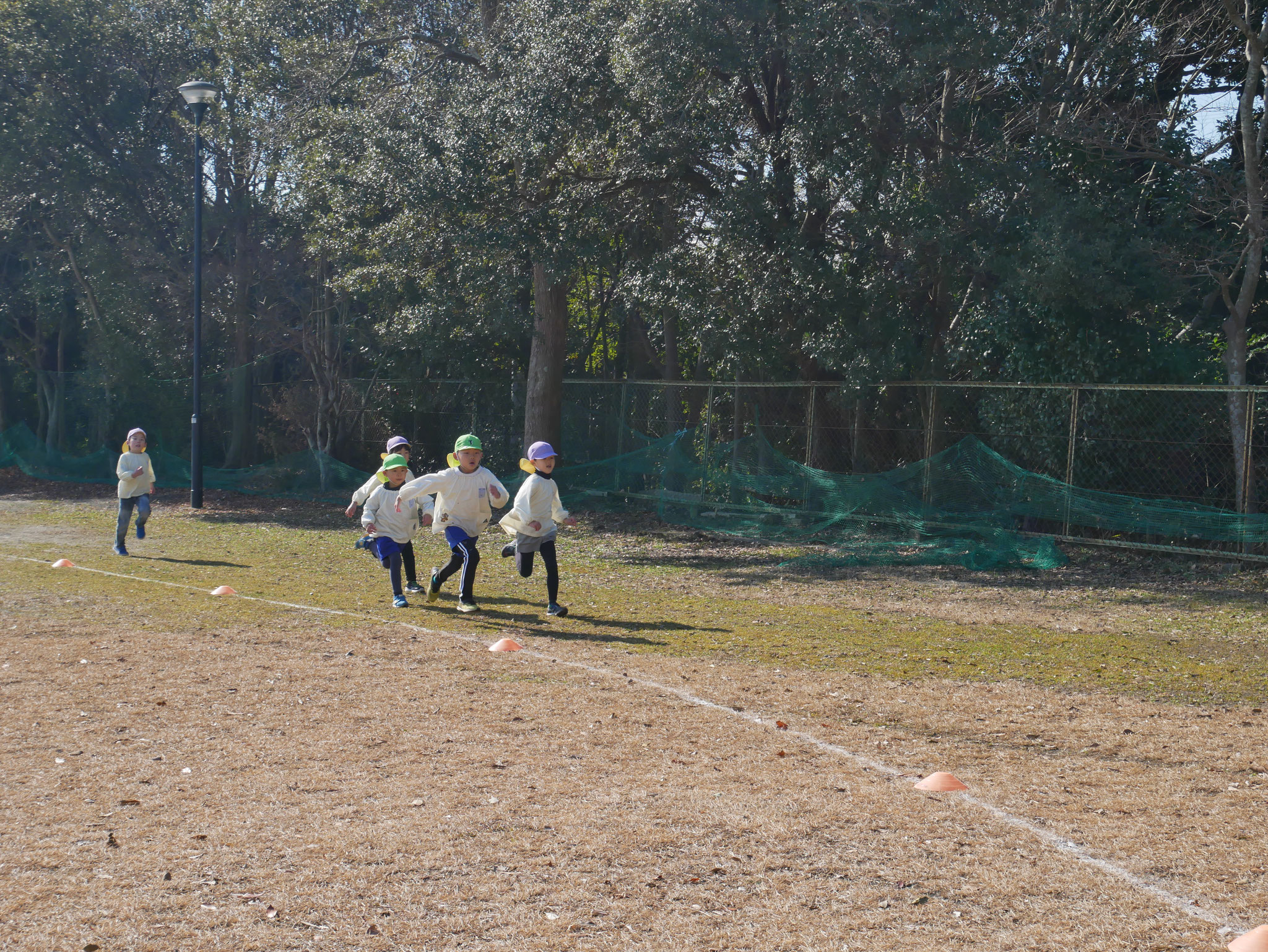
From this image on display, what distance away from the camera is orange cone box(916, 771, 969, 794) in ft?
18.2

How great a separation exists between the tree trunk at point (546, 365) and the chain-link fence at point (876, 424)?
1.87 feet

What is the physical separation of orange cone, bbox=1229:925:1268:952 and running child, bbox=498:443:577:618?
279 inches

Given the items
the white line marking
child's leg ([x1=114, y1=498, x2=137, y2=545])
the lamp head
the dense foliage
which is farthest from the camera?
the lamp head

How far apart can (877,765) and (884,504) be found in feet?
33.0

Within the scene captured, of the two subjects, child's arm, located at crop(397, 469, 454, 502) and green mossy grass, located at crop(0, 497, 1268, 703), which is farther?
child's arm, located at crop(397, 469, 454, 502)

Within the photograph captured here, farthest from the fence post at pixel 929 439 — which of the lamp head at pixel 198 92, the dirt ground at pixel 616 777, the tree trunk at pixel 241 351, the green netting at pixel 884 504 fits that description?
the tree trunk at pixel 241 351

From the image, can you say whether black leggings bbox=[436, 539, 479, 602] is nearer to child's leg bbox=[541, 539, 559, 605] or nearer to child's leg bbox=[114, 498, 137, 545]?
child's leg bbox=[541, 539, 559, 605]

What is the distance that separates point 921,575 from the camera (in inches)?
537

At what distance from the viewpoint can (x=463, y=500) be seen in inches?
423

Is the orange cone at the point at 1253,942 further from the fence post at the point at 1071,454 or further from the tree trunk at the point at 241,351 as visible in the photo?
the tree trunk at the point at 241,351

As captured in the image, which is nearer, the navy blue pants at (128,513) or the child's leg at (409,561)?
the child's leg at (409,561)

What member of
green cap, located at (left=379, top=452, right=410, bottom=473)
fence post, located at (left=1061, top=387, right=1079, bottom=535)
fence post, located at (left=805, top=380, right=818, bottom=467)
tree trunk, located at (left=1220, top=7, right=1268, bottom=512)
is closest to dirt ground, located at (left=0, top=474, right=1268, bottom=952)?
green cap, located at (left=379, top=452, right=410, bottom=473)

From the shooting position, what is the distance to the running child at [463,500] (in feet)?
35.1

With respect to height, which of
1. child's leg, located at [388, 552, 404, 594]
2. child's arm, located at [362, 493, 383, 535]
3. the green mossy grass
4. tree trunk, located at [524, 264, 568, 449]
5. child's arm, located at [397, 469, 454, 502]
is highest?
tree trunk, located at [524, 264, 568, 449]
